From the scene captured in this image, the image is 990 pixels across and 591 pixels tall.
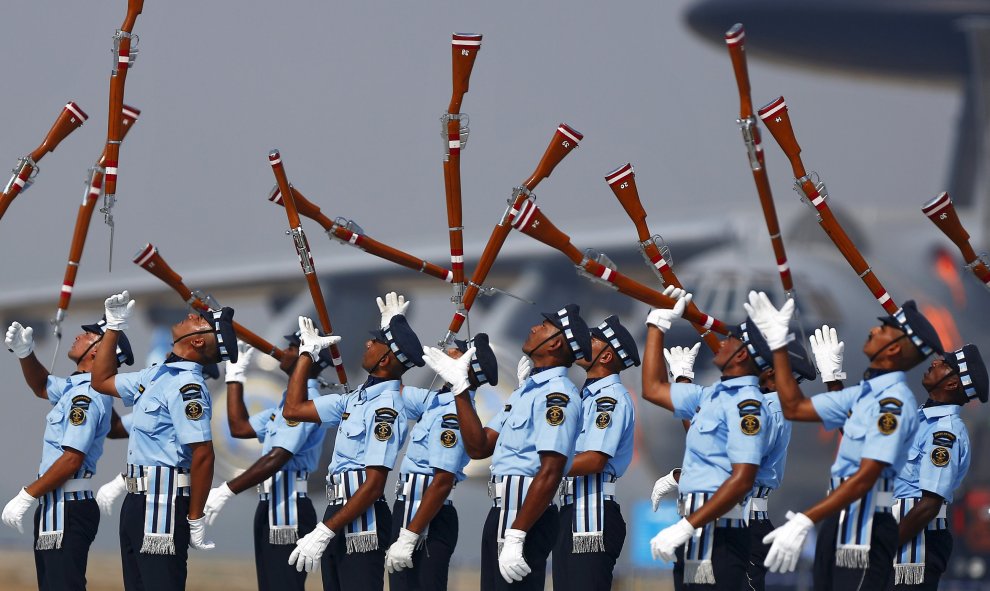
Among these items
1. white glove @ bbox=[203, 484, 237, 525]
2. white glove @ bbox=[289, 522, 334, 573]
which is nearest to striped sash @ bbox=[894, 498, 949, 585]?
white glove @ bbox=[289, 522, 334, 573]

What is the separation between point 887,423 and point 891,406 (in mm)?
90

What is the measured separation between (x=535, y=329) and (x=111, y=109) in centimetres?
376

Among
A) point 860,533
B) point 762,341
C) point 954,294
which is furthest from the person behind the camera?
point 954,294

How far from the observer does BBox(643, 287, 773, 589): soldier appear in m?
7.34

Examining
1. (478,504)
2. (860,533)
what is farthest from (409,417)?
(478,504)

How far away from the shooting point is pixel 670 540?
7188mm

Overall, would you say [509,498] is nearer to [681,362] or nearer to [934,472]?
[681,362]

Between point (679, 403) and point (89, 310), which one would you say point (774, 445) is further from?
point (89, 310)

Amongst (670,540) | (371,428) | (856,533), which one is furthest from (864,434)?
(371,428)

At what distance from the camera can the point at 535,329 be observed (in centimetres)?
841

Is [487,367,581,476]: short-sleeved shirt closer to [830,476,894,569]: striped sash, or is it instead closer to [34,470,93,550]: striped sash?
[830,476,894,569]: striped sash

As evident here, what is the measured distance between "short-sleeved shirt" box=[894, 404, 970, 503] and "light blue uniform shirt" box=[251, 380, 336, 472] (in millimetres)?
4025

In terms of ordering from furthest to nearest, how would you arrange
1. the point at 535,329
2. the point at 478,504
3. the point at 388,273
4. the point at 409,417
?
the point at 478,504 → the point at 388,273 → the point at 409,417 → the point at 535,329

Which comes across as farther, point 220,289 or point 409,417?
point 220,289
